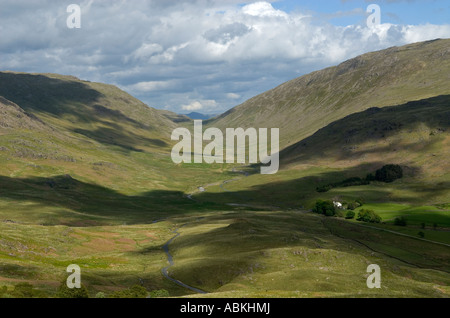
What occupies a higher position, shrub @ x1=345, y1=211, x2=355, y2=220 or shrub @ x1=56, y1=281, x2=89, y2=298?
shrub @ x1=345, y1=211, x2=355, y2=220

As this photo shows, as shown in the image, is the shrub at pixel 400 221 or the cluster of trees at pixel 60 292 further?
the shrub at pixel 400 221

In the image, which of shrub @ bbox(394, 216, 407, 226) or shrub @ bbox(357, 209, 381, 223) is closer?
shrub @ bbox(394, 216, 407, 226)

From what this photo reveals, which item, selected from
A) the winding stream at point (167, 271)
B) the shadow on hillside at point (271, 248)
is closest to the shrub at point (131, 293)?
the winding stream at point (167, 271)

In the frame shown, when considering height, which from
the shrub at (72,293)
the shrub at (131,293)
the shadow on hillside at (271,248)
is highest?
the shadow on hillside at (271,248)

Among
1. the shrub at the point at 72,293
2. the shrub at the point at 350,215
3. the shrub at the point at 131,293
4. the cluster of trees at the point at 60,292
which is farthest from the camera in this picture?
the shrub at the point at 350,215

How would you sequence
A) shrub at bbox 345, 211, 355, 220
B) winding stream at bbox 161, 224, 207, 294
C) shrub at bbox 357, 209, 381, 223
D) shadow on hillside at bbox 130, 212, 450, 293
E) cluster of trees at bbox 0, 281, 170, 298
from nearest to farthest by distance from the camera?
cluster of trees at bbox 0, 281, 170, 298
winding stream at bbox 161, 224, 207, 294
shadow on hillside at bbox 130, 212, 450, 293
shrub at bbox 357, 209, 381, 223
shrub at bbox 345, 211, 355, 220

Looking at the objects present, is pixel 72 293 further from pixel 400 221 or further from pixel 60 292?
pixel 400 221

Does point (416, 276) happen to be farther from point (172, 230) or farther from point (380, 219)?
point (172, 230)

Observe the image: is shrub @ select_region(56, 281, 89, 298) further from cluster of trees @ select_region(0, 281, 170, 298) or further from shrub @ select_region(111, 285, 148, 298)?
shrub @ select_region(111, 285, 148, 298)

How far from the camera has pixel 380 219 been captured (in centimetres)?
17650

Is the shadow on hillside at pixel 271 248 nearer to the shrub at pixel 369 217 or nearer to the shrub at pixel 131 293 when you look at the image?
the shrub at pixel 369 217

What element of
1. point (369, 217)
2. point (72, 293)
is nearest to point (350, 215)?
point (369, 217)

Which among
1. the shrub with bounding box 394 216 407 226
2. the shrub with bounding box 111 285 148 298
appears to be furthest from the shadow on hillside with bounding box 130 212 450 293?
the shrub with bounding box 111 285 148 298

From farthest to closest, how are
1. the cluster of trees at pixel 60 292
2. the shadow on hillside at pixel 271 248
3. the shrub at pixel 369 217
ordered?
1. the shrub at pixel 369 217
2. the shadow on hillside at pixel 271 248
3. the cluster of trees at pixel 60 292
